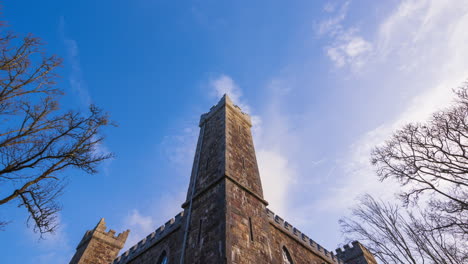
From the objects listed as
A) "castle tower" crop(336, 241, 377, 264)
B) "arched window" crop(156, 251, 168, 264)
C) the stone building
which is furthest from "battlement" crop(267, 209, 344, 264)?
"arched window" crop(156, 251, 168, 264)

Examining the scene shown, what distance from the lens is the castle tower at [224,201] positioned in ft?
20.9

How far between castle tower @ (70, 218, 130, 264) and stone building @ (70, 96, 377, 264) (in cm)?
37

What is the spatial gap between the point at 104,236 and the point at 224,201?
45.6 ft

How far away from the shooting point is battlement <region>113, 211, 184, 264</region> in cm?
963

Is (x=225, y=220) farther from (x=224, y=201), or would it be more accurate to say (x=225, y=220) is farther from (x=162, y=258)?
(x=162, y=258)

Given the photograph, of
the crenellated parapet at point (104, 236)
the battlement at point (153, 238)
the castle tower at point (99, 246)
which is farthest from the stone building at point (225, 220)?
the crenellated parapet at point (104, 236)

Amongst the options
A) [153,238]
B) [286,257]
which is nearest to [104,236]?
[153,238]

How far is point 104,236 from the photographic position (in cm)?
1652

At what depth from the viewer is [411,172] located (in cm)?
901

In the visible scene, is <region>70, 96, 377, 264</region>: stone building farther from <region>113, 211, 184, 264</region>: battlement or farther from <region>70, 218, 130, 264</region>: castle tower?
<region>70, 218, 130, 264</region>: castle tower

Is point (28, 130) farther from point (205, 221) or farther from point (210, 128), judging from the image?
point (210, 128)

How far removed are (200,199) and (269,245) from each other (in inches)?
110

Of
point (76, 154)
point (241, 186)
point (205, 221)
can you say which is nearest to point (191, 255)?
point (205, 221)

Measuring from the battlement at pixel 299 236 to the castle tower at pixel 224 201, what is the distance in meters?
1.51
